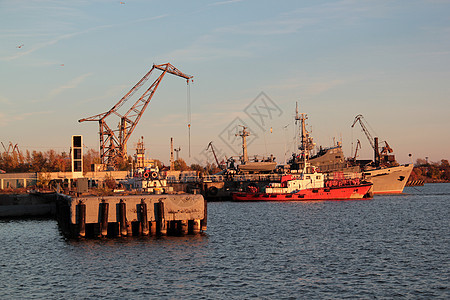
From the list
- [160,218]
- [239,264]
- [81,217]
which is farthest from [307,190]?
[239,264]

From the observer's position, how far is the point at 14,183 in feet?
375

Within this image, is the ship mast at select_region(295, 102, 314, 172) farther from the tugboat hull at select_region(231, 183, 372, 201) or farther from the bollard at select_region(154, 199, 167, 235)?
the bollard at select_region(154, 199, 167, 235)

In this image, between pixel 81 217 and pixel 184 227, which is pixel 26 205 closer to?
pixel 81 217

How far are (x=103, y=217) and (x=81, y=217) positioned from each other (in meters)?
1.88

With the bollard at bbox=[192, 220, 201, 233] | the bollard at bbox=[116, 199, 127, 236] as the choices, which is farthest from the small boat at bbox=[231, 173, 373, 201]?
the bollard at bbox=[116, 199, 127, 236]

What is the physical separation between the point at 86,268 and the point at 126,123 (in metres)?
111

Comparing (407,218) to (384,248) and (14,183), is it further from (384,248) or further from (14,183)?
(14,183)

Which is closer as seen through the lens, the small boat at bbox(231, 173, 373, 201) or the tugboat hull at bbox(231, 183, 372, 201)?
the tugboat hull at bbox(231, 183, 372, 201)

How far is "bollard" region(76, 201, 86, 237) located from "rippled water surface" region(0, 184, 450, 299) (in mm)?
1081

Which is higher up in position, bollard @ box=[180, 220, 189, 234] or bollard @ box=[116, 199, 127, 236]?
bollard @ box=[116, 199, 127, 236]

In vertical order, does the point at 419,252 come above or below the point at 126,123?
below

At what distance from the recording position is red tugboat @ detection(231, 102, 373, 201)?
333ft

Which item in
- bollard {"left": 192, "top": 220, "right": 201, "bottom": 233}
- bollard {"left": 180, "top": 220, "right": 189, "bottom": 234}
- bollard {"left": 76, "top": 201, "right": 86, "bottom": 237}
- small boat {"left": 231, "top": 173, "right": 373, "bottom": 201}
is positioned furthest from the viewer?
small boat {"left": 231, "top": 173, "right": 373, "bottom": 201}

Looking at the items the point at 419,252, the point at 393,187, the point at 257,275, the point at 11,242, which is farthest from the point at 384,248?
the point at 393,187
